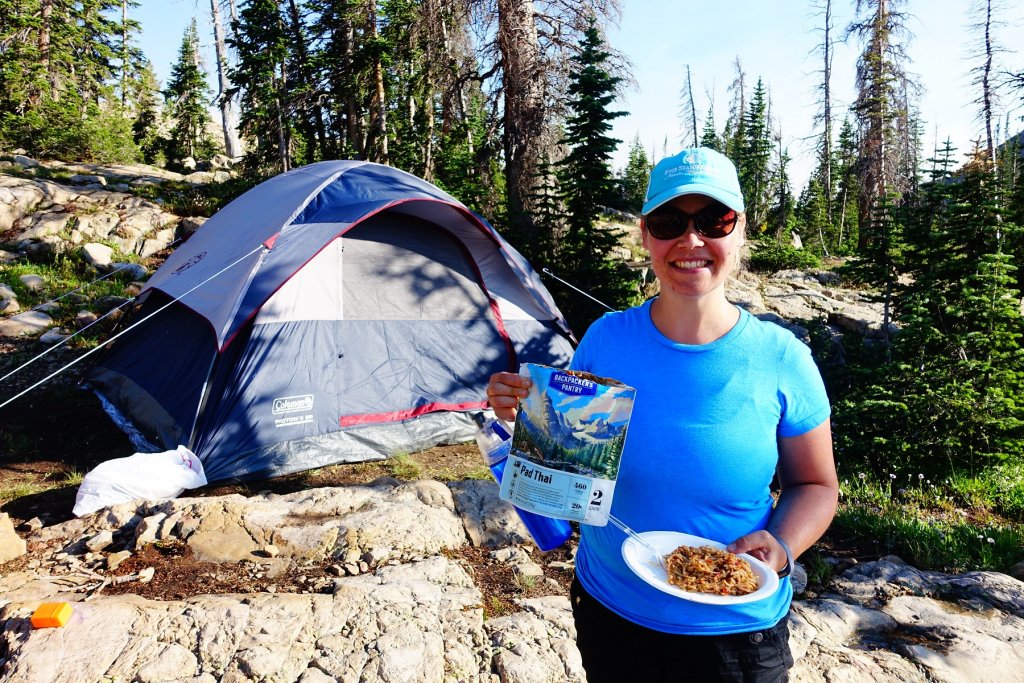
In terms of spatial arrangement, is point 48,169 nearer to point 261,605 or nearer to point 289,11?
point 289,11

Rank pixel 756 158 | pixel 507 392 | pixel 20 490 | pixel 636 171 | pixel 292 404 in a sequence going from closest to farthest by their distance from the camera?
pixel 507 392 → pixel 20 490 → pixel 292 404 → pixel 756 158 → pixel 636 171

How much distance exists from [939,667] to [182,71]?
3706 centimetres

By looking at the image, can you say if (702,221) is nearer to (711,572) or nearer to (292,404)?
(711,572)

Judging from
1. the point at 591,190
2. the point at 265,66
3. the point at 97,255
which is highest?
the point at 265,66

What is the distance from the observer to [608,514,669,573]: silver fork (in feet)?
4.65

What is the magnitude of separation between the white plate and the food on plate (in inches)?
0.7

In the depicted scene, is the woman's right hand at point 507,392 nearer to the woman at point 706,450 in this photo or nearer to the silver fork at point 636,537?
the woman at point 706,450

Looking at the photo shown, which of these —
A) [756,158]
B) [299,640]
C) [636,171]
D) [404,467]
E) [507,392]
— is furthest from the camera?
[636,171]

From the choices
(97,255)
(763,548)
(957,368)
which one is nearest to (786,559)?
(763,548)

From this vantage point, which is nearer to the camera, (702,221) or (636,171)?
(702,221)

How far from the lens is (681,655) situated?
56.1 inches

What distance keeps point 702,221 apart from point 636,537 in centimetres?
81

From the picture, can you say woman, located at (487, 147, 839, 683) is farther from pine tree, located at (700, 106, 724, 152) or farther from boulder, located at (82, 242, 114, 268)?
pine tree, located at (700, 106, 724, 152)

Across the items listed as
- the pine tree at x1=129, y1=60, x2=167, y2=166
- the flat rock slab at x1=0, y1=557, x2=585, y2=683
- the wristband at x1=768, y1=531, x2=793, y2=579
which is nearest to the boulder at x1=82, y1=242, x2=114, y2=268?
the flat rock slab at x1=0, y1=557, x2=585, y2=683
